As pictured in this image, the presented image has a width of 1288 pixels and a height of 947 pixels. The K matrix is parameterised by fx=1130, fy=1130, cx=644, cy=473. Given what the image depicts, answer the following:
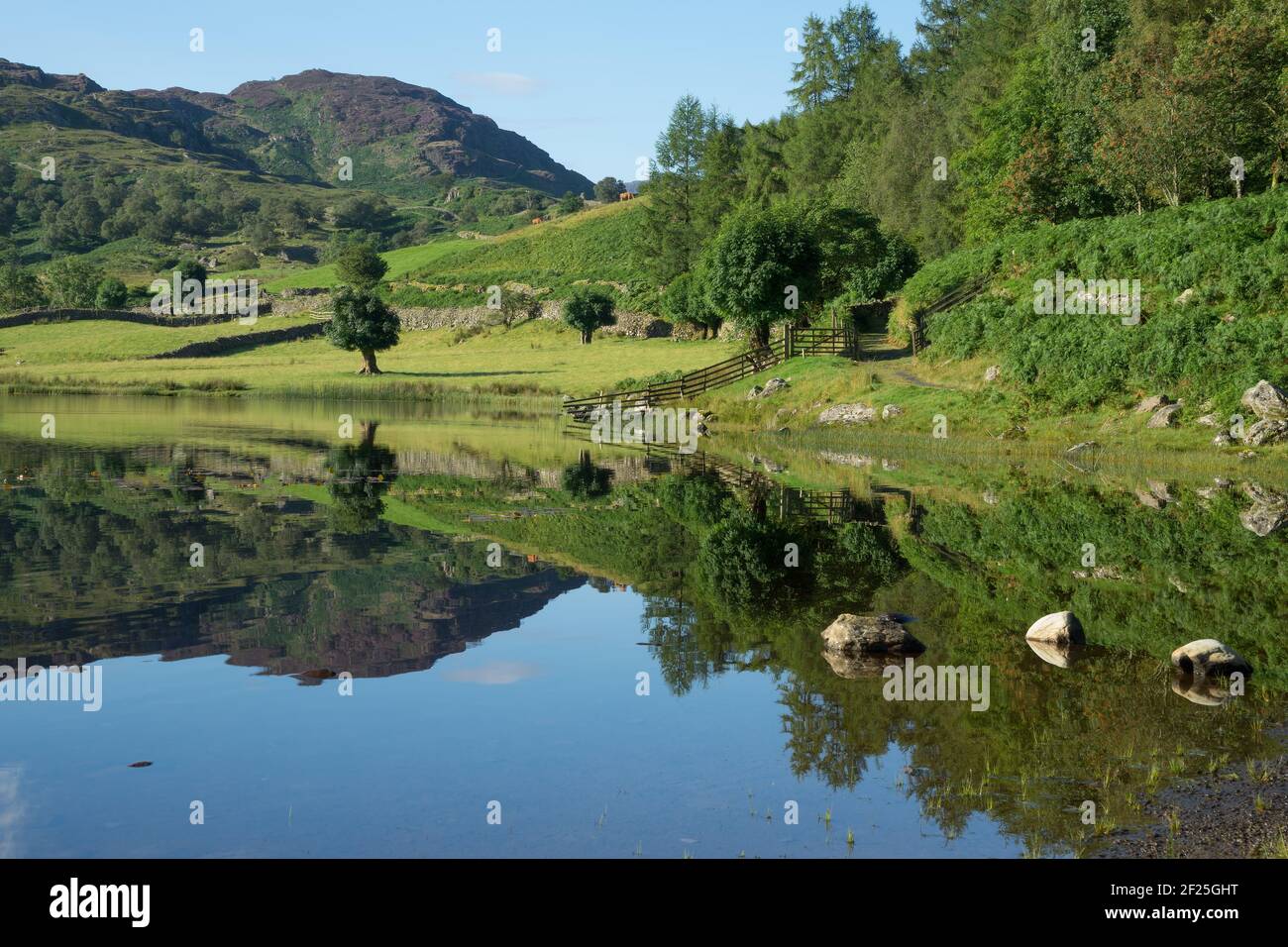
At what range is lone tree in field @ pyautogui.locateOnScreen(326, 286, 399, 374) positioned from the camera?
3273 inches

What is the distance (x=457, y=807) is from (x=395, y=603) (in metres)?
8.60

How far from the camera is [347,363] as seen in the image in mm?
92688

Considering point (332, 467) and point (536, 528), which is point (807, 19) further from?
point (536, 528)

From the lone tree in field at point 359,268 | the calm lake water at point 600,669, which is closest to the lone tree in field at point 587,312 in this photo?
the lone tree in field at point 359,268

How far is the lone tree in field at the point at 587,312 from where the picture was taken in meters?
99.3

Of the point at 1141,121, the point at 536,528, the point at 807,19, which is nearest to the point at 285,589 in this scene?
the point at 536,528

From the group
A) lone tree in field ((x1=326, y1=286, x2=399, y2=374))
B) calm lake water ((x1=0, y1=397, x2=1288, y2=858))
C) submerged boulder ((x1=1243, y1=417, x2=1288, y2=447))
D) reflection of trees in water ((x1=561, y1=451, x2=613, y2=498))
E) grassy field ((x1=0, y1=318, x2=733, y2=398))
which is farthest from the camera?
lone tree in field ((x1=326, y1=286, x2=399, y2=374))

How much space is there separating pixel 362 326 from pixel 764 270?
3500cm

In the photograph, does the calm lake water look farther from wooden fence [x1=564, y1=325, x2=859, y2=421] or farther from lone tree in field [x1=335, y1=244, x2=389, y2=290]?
lone tree in field [x1=335, y1=244, x2=389, y2=290]

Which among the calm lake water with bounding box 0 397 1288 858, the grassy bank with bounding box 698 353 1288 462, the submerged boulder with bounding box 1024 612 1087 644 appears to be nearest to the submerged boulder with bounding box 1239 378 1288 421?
the grassy bank with bounding box 698 353 1288 462

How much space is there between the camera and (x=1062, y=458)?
129 feet

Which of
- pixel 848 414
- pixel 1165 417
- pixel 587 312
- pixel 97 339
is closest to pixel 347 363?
pixel 587 312

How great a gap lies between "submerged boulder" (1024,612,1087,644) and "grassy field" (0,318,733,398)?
54541 mm

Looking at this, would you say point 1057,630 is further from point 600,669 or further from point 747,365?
point 747,365
